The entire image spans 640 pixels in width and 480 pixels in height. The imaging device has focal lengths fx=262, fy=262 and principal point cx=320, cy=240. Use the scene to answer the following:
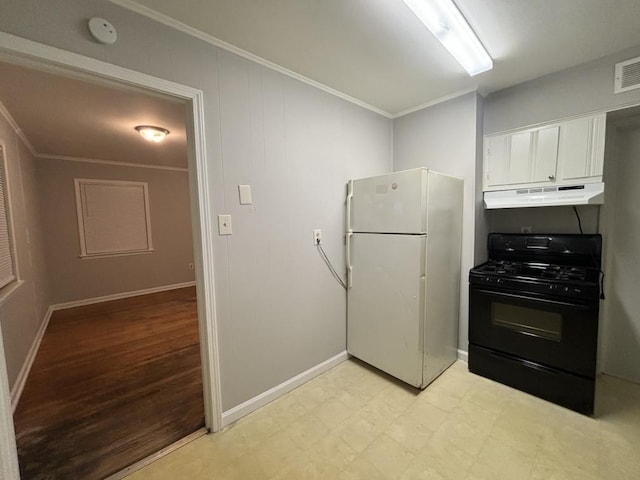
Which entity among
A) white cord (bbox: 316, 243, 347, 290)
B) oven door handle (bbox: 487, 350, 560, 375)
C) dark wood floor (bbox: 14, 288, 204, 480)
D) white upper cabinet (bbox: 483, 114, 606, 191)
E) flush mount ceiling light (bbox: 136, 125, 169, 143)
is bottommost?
dark wood floor (bbox: 14, 288, 204, 480)

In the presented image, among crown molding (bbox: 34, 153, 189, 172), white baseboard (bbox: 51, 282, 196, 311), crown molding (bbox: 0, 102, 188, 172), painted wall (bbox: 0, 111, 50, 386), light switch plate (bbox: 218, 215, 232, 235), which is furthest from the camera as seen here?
white baseboard (bbox: 51, 282, 196, 311)

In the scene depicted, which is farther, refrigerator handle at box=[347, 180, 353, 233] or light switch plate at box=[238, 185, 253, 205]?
refrigerator handle at box=[347, 180, 353, 233]

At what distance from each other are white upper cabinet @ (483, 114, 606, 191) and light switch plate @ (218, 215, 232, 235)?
7.37 ft

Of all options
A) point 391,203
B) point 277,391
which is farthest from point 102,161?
point 391,203

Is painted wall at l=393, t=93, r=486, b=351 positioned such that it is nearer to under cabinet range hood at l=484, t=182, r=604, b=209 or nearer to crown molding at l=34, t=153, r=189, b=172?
under cabinet range hood at l=484, t=182, r=604, b=209

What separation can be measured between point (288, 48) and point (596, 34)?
75.4 inches

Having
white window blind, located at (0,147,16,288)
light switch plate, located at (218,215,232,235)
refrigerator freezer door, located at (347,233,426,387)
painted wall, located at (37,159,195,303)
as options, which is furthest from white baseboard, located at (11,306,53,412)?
refrigerator freezer door, located at (347,233,426,387)

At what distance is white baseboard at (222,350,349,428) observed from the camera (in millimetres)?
1779

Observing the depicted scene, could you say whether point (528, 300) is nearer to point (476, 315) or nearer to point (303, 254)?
point (476, 315)

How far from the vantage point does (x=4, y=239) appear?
236cm

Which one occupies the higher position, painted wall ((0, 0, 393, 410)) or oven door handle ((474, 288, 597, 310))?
painted wall ((0, 0, 393, 410))

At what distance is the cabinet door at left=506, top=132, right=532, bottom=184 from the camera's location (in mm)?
2168

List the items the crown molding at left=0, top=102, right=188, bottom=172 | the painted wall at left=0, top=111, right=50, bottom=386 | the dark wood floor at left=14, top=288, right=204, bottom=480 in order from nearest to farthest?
the dark wood floor at left=14, top=288, right=204, bottom=480
the painted wall at left=0, top=111, right=50, bottom=386
the crown molding at left=0, top=102, right=188, bottom=172

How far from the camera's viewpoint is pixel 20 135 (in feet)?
10.2
